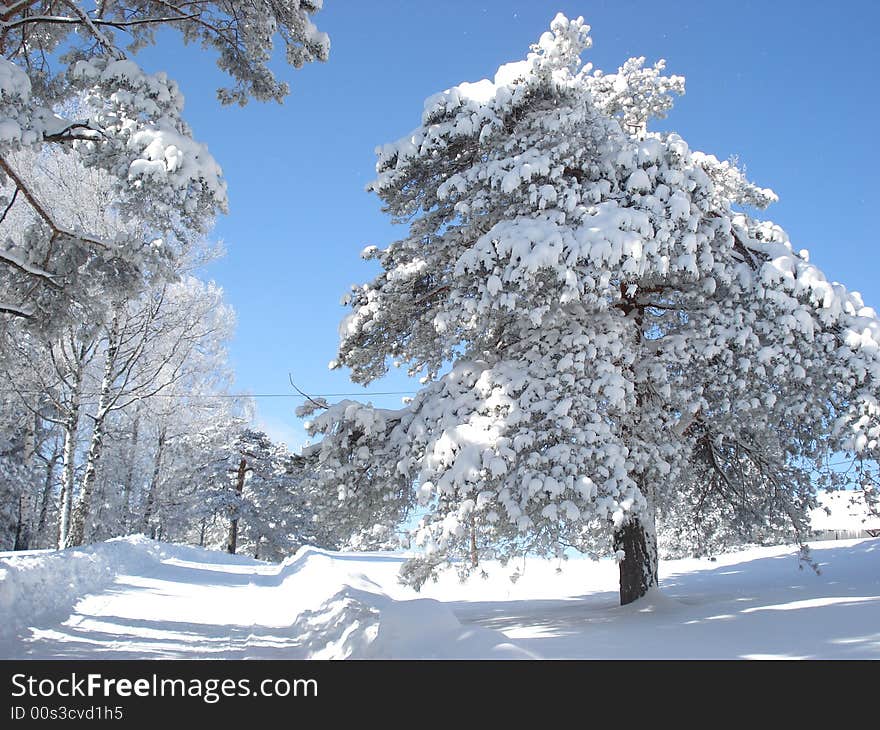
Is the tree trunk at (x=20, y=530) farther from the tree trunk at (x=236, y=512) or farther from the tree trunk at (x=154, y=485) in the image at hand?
the tree trunk at (x=236, y=512)

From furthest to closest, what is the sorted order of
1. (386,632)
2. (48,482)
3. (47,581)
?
1. (48,482)
2. (47,581)
3. (386,632)

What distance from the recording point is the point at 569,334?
7793 millimetres

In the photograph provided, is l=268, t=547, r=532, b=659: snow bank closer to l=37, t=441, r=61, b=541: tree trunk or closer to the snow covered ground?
the snow covered ground

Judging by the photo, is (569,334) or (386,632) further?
(569,334)

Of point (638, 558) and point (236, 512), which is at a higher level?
point (236, 512)

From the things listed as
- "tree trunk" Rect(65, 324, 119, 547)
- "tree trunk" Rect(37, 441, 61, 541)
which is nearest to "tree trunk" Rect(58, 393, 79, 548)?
"tree trunk" Rect(65, 324, 119, 547)

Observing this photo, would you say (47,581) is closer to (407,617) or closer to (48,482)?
(407,617)

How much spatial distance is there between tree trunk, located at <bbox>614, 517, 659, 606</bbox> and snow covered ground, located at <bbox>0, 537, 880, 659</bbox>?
270mm

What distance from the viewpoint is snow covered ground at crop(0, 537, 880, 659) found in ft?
17.6

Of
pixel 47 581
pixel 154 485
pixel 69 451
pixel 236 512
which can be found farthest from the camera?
pixel 236 512

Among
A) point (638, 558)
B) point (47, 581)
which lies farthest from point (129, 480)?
point (638, 558)

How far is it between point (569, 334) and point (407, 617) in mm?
4086

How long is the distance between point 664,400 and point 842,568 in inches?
292

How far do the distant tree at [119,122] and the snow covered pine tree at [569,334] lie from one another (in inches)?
95.8
